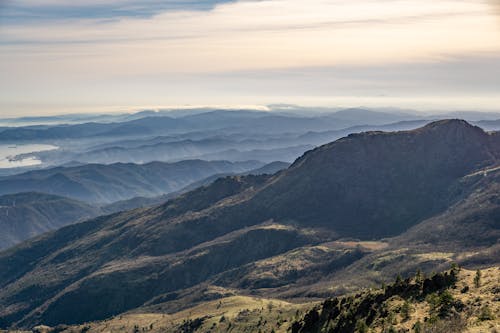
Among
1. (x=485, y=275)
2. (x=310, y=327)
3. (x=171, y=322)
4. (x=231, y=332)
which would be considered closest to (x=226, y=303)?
(x=171, y=322)

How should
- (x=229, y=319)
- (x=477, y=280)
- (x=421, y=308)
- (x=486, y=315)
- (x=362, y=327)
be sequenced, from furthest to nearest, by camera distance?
(x=229, y=319) < (x=477, y=280) < (x=421, y=308) < (x=362, y=327) < (x=486, y=315)

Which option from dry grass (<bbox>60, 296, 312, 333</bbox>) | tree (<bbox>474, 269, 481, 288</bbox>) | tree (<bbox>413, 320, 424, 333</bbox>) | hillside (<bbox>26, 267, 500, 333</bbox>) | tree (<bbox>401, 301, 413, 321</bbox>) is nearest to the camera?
tree (<bbox>413, 320, 424, 333</bbox>)

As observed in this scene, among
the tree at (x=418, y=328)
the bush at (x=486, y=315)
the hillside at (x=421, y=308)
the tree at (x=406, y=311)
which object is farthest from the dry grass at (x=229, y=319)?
the bush at (x=486, y=315)

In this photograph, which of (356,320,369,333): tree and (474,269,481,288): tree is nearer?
(356,320,369,333): tree

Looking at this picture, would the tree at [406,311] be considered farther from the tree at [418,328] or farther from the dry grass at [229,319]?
the dry grass at [229,319]

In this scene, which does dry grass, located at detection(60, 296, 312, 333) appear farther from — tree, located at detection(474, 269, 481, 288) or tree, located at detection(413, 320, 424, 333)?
tree, located at detection(413, 320, 424, 333)

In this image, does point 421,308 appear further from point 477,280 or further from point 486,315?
point 486,315

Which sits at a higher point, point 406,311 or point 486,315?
point 486,315

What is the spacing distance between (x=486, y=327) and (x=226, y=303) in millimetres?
160459

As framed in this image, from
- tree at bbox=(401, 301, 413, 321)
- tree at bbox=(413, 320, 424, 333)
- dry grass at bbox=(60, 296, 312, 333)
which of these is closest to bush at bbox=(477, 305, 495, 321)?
tree at bbox=(413, 320, 424, 333)

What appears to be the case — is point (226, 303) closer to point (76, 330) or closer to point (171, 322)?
point (171, 322)

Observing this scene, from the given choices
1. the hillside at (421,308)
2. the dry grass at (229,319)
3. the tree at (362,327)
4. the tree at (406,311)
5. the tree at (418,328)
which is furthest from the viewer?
the dry grass at (229,319)

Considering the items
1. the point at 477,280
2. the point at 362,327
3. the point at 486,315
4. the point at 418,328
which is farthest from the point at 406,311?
the point at 486,315

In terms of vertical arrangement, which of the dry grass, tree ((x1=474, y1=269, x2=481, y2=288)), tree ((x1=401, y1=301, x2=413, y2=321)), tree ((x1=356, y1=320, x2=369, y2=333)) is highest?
tree ((x1=474, y1=269, x2=481, y2=288))
